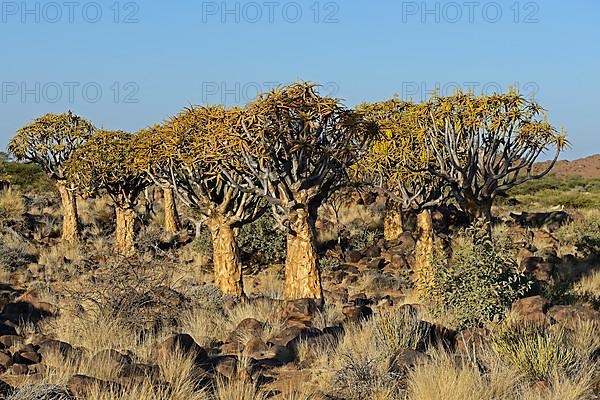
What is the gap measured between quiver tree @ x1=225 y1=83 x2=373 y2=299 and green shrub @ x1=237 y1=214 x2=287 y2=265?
8537mm

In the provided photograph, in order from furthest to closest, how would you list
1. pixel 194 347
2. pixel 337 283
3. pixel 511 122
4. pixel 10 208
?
pixel 10 208 < pixel 337 283 < pixel 511 122 < pixel 194 347

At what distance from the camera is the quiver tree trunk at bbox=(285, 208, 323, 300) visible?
11.8 m

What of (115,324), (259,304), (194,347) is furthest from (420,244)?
(194,347)

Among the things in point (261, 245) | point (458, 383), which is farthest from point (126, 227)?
point (458, 383)

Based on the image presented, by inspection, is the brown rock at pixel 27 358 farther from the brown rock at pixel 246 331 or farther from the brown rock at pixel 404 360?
the brown rock at pixel 404 360

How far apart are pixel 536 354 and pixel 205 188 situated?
942 centimetres

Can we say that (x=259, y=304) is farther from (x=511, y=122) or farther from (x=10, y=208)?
(x=10, y=208)

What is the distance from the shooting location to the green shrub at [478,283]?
9.38 m

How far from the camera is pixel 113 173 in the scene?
66.3ft

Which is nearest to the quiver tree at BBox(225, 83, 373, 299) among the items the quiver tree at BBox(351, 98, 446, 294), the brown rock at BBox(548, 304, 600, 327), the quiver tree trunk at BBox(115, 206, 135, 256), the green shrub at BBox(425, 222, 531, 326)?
the quiver tree at BBox(351, 98, 446, 294)

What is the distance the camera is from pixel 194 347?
7172 millimetres

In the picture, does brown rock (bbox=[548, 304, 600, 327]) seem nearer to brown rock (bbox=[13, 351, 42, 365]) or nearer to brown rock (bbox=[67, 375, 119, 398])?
brown rock (bbox=[67, 375, 119, 398])

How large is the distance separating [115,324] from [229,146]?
354 centimetres

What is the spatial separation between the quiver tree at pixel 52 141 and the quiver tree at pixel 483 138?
1224 centimetres
